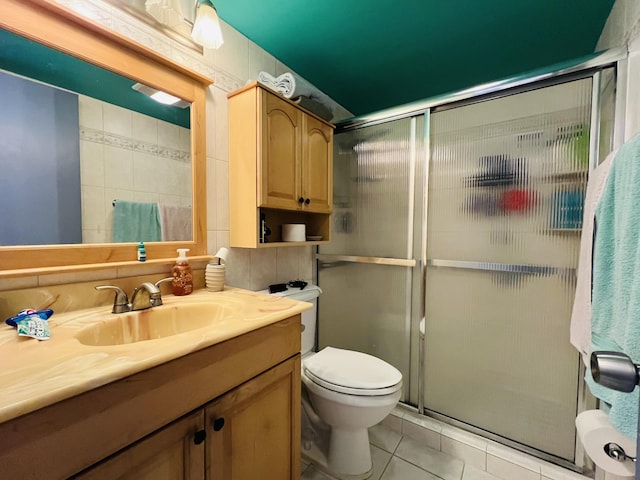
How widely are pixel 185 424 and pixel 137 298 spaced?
0.50 meters

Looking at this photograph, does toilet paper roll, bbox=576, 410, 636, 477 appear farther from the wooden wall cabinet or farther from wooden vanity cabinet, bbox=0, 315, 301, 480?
the wooden wall cabinet

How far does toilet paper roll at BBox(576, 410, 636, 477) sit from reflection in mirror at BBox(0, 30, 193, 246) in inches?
60.7

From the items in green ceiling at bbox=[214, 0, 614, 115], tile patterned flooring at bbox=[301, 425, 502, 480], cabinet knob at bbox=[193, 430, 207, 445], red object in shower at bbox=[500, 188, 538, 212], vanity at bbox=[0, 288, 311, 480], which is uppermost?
green ceiling at bbox=[214, 0, 614, 115]

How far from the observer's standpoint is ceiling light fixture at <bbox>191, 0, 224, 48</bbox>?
1046 mm

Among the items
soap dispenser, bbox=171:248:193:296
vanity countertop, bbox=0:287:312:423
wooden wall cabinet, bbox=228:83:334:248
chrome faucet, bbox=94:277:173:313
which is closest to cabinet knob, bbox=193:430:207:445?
vanity countertop, bbox=0:287:312:423

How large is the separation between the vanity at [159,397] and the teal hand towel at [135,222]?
0.93 ft

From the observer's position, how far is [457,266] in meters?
1.46

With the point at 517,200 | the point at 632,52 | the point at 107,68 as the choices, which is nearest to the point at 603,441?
the point at 517,200

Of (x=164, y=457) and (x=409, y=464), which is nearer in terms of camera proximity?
(x=164, y=457)

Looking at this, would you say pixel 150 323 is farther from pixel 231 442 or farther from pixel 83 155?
pixel 83 155

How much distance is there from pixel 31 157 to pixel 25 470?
0.85 m

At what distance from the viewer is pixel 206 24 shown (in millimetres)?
1056

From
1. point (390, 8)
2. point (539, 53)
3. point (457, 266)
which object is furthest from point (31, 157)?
point (539, 53)

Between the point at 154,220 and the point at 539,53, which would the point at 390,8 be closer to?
the point at 539,53
